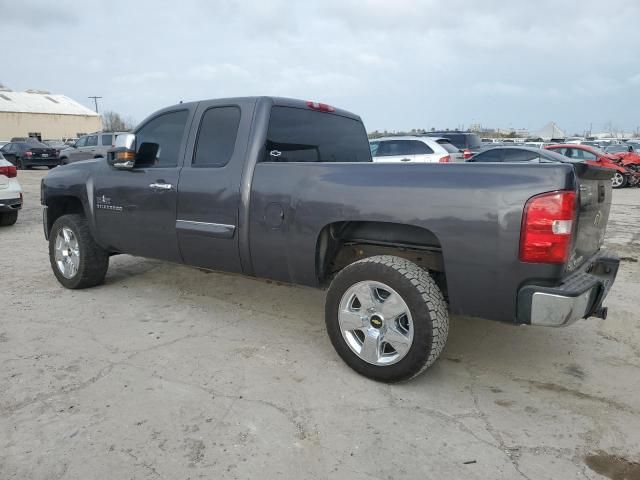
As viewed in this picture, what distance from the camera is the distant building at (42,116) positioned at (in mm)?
52062

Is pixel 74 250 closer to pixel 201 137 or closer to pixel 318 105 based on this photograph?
pixel 201 137

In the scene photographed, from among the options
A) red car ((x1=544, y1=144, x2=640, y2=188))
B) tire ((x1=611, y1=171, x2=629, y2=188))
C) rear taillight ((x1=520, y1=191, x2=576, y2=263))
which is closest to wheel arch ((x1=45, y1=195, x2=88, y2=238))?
rear taillight ((x1=520, y1=191, x2=576, y2=263))

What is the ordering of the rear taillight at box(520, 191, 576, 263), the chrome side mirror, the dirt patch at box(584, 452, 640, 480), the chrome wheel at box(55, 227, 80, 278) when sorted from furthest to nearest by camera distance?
the chrome wheel at box(55, 227, 80, 278), the chrome side mirror, the rear taillight at box(520, 191, 576, 263), the dirt patch at box(584, 452, 640, 480)

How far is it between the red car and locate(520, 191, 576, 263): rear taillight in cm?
1482

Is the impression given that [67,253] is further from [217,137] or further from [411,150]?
[411,150]

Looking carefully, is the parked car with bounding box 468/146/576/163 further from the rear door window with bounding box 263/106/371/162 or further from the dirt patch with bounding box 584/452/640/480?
the dirt patch with bounding box 584/452/640/480

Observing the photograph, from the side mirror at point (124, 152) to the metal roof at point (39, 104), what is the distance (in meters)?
57.1

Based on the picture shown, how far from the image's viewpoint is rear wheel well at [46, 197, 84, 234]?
5.35 metres

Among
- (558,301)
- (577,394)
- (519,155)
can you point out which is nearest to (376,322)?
(558,301)

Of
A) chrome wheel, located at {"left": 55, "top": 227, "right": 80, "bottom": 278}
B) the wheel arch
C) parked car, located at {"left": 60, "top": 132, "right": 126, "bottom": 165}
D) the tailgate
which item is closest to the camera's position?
the tailgate

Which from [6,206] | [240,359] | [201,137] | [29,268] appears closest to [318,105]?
[201,137]

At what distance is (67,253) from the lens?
205 inches

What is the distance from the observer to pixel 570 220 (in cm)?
262

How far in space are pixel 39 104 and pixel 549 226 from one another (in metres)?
64.4
